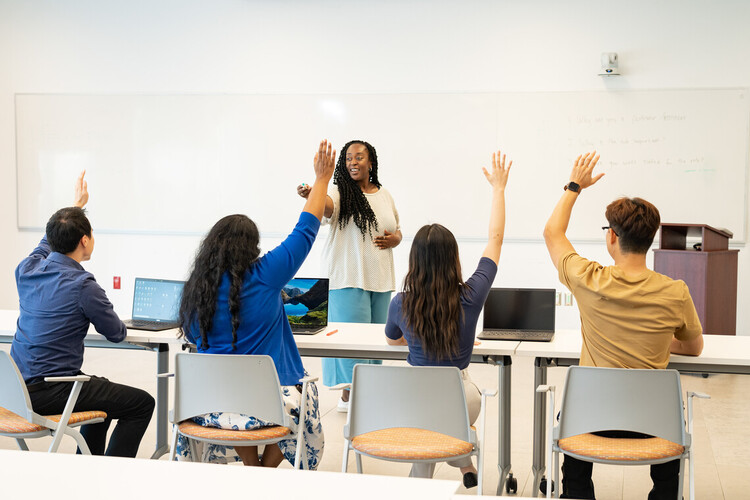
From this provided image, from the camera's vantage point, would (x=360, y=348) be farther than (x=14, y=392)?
Yes

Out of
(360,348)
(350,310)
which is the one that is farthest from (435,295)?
(350,310)

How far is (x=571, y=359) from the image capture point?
3023 millimetres

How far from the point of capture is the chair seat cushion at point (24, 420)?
2.81 m

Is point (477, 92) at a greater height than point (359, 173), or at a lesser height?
greater

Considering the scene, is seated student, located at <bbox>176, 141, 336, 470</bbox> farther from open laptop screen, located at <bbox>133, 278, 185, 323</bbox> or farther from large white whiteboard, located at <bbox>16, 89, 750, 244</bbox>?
large white whiteboard, located at <bbox>16, 89, 750, 244</bbox>

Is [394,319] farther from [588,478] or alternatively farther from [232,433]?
[588,478]

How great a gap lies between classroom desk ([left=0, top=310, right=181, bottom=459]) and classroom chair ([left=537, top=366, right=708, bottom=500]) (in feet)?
5.44

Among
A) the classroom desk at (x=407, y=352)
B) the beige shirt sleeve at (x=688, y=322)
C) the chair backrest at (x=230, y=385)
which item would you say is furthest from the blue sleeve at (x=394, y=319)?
the beige shirt sleeve at (x=688, y=322)

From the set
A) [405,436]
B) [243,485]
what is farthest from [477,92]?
[243,485]

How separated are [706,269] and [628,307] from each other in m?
2.89

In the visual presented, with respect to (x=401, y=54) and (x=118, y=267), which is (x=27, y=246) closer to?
(x=118, y=267)

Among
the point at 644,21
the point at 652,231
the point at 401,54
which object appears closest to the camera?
the point at 652,231

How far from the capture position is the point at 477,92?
6.27 meters

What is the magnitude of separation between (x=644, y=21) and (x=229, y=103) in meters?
3.42
